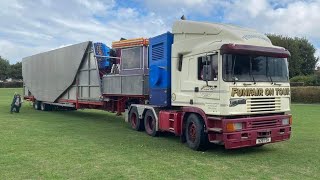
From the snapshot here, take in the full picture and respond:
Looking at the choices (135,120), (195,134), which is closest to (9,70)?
(135,120)

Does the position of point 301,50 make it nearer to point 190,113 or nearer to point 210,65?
point 190,113

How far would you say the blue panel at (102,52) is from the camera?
56.1 ft

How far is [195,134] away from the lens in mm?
10258

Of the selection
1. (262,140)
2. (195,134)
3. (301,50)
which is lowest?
(262,140)

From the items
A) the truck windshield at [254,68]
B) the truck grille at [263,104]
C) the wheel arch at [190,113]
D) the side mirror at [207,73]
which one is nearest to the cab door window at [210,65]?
the side mirror at [207,73]

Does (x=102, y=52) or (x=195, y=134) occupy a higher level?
(x=102, y=52)

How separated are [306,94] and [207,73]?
91.3 ft

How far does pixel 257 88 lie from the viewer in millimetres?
9594

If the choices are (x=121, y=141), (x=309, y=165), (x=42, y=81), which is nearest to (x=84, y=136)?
(x=121, y=141)

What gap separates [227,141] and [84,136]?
5.40 m

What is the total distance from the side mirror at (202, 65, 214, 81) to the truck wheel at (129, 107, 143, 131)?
487cm

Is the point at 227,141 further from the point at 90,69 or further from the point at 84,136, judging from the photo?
the point at 90,69

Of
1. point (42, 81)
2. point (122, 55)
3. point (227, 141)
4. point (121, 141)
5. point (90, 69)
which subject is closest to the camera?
point (227, 141)

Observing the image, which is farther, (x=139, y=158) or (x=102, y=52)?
(x=102, y=52)
